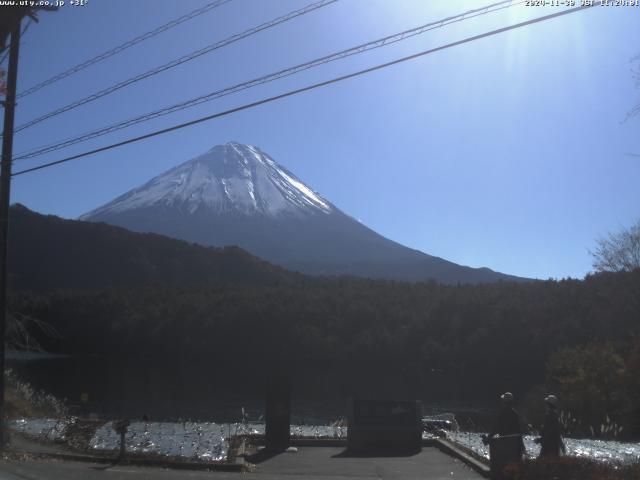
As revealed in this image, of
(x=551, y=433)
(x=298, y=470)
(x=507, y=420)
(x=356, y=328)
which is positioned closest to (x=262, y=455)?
(x=298, y=470)

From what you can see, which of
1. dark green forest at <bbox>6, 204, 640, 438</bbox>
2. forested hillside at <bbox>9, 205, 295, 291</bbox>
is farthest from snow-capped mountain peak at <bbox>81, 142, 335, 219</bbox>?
dark green forest at <bbox>6, 204, 640, 438</bbox>

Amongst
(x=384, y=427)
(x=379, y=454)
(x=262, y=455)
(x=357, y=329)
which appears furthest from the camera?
(x=357, y=329)

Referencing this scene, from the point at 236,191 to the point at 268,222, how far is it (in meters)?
13.2

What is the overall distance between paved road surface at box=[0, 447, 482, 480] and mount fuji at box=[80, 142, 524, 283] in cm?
14172

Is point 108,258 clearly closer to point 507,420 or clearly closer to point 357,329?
point 357,329

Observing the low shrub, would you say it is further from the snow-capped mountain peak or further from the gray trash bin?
the snow-capped mountain peak

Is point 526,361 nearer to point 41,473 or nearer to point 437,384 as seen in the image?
point 437,384

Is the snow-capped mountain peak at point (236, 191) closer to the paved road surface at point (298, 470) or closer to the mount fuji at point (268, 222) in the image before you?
the mount fuji at point (268, 222)

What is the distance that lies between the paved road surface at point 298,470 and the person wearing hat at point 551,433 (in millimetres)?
1800

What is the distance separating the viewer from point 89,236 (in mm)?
108500

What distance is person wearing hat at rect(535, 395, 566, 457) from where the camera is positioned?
31.6 feet

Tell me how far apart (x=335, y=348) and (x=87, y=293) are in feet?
94.6

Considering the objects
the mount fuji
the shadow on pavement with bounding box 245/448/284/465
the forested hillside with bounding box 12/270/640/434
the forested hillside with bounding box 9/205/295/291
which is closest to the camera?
the shadow on pavement with bounding box 245/448/284/465

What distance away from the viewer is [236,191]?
190875 millimetres
